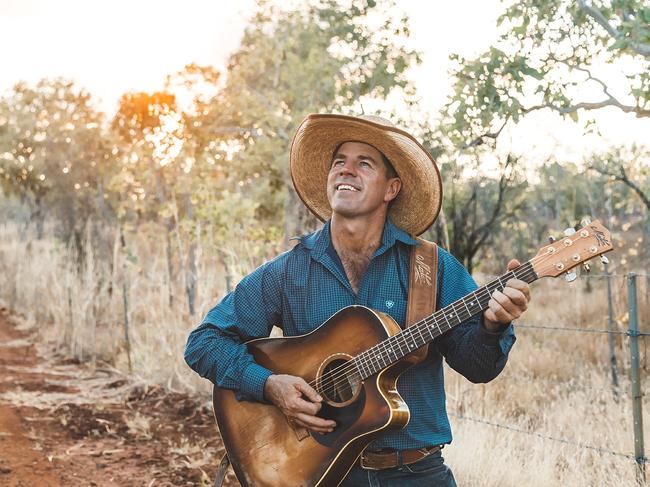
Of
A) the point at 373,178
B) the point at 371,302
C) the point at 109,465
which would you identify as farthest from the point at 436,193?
the point at 109,465

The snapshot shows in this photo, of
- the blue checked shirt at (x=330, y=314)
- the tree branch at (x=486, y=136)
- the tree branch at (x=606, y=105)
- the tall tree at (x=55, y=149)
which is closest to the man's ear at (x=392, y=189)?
the blue checked shirt at (x=330, y=314)

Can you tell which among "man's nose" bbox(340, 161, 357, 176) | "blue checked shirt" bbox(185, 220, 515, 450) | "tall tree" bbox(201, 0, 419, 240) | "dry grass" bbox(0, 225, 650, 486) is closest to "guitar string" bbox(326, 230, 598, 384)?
"blue checked shirt" bbox(185, 220, 515, 450)

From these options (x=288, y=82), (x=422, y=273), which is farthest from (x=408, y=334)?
(x=288, y=82)

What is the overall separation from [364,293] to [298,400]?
46 cm

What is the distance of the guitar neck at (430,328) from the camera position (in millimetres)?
2477

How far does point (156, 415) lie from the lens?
22.8ft

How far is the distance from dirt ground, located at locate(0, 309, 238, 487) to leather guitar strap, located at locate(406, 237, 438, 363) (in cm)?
287

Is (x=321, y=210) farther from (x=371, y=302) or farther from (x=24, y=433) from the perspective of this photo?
(x=24, y=433)

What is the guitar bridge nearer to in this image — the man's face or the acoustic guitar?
the acoustic guitar

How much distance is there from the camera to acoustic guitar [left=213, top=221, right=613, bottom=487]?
2.47 metres

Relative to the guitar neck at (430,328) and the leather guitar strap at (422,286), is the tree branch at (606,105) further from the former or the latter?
the guitar neck at (430,328)

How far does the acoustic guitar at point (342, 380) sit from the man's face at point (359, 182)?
1.33 feet

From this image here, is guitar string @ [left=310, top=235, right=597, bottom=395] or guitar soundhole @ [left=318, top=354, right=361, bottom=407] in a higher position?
guitar string @ [left=310, top=235, right=597, bottom=395]

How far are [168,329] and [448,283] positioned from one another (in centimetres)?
545
